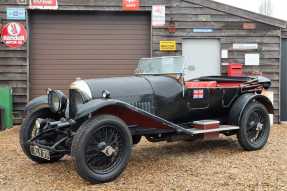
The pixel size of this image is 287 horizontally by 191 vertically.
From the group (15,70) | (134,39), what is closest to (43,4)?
(15,70)

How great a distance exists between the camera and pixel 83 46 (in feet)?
32.3

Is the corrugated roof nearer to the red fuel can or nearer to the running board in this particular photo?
the red fuel can

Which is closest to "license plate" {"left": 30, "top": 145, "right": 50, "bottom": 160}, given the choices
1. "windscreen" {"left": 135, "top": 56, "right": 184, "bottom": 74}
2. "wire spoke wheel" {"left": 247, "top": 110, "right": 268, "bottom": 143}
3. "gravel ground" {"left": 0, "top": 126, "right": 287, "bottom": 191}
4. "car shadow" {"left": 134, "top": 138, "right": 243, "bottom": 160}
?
"gravel ground" {"left": 0, "top": 126, "right": 287, "bottom": 191}

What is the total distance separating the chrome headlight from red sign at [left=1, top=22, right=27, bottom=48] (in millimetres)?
4237

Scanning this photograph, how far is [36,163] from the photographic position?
586 centimetres

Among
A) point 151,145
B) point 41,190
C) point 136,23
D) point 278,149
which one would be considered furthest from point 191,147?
point 136,23

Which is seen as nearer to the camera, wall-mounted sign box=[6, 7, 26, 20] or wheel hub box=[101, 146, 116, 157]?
wheel hub box=[101, 146, 116, 157]

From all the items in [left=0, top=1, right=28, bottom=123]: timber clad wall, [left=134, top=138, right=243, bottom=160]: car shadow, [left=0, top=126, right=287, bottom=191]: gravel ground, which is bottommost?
[left=0, top=126, right=287, bottom=191]: gravel ground

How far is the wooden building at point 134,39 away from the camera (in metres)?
9.70

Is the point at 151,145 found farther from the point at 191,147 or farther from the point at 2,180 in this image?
the point at 2,180

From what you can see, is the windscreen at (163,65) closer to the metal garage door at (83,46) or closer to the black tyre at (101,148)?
the black tyre at (101,148)

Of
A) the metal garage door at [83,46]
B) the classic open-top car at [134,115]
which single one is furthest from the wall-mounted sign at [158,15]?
the classic open-top car at [134,115]

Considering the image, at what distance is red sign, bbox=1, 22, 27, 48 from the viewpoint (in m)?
9.42

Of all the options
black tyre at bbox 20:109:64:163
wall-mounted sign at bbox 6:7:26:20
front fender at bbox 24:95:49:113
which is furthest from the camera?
wall-mounted sign at bbox 6:7:26:20
